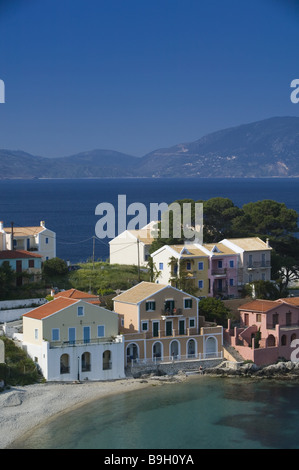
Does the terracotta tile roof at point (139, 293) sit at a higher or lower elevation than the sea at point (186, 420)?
higher

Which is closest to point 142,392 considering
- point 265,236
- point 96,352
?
point 96,352

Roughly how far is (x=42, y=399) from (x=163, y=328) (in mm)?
7205

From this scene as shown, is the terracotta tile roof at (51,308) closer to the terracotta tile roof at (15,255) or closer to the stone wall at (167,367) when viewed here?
the stone wall at (167,367)

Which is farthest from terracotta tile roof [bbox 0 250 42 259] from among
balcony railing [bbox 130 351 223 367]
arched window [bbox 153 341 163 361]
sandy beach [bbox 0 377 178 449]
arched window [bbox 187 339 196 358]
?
sandy beach [bbox 0 377 178 449]

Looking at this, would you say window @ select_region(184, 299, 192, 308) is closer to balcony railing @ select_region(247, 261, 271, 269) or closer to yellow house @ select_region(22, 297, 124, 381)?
yellow house @ select_region(22, 297, 124, 381)

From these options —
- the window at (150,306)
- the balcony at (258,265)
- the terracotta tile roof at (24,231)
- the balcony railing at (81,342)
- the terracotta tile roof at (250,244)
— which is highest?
the terracotta tile roof at (24,231)

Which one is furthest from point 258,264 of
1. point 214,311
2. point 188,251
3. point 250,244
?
point 214,311

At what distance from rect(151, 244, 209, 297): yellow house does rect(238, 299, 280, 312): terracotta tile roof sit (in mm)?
3037

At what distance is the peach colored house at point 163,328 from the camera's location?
35469 mm

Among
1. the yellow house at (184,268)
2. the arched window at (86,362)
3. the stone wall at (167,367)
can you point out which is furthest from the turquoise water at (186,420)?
the yellow house at (184,268)

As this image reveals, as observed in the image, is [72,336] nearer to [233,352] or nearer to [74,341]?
[74,341]

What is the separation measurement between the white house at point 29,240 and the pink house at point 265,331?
41.5ft

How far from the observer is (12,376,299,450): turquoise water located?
27.9m

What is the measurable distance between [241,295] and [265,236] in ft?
24.9
